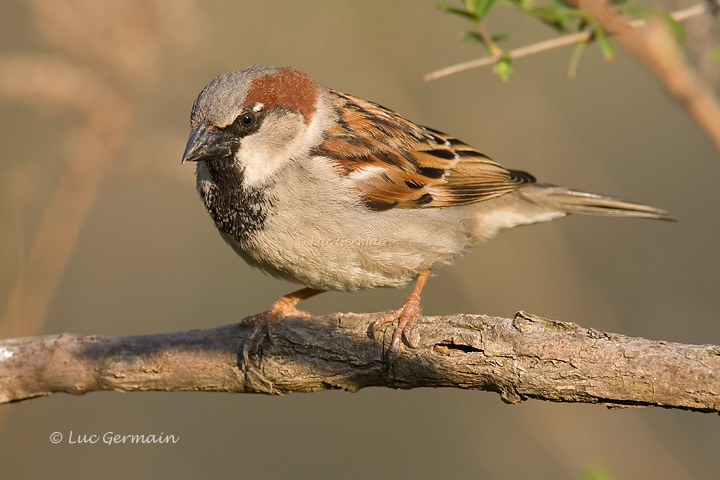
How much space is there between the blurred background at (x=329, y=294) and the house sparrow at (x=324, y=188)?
295mm

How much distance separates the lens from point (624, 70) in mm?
6816

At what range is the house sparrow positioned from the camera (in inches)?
133

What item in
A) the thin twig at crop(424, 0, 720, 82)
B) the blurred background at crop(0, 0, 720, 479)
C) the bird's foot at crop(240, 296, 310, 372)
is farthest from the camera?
the blurred background at crop(0, 0, 720, 479)

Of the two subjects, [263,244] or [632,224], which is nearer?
[263,244]

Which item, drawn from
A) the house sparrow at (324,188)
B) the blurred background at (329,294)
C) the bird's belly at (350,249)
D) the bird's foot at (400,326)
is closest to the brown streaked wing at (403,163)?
the house sparrow at (324,188)

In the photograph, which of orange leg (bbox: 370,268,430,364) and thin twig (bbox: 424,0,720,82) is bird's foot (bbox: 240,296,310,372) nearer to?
orange leg (bbox: 370,268,430,364)

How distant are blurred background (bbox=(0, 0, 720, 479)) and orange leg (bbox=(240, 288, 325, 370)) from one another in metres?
0.75

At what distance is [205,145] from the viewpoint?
3307 mm

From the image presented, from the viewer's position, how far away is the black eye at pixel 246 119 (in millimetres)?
3418

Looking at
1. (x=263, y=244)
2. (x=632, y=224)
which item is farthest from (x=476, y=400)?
(x=263, y=244)

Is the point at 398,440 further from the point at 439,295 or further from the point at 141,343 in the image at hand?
the point at 141,343

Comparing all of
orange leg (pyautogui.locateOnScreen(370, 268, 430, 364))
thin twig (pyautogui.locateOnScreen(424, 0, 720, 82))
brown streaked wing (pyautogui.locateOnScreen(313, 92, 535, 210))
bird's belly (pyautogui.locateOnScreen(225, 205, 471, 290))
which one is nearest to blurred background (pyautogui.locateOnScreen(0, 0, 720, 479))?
bird's belly (pyautogui.locateOnScreen(225, 205, 471, 290))

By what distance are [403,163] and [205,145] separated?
1.04 meters

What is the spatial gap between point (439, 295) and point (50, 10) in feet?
11.1
